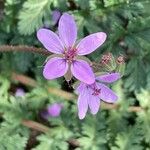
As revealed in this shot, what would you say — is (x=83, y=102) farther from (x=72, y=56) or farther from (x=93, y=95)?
(x=72, y=56)

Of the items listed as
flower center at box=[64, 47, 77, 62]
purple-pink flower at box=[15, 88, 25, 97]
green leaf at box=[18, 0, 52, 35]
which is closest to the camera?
flower center at box=[64, 47, 77, 62]

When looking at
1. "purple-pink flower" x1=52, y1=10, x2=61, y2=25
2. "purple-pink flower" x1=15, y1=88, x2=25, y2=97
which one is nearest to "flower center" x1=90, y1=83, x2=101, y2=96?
"purple-pink flower" x1=52, y1=10, x2=61, y2=25

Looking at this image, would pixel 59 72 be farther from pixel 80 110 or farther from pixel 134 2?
pixel 134 2

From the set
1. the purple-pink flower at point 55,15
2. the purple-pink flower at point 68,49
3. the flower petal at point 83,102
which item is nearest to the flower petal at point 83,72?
the purple-pink flower at point 68,49

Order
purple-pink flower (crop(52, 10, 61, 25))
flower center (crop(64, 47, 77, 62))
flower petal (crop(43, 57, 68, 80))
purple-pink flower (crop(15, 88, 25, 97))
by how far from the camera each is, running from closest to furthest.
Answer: flower petal (crop(43, 57, 68, 80)) → flower center (crop(64, 47, 77, 62)) → purple-pink flower (crop(52, 10, 61, 25)) → purple-pink flower (crop(15, 88, 25, 97))

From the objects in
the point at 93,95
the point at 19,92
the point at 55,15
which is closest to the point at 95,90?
the point at 93,95

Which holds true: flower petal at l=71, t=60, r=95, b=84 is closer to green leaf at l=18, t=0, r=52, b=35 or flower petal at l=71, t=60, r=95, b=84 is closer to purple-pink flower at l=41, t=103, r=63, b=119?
green leaf at l=18, t=0, r=52, b=35
